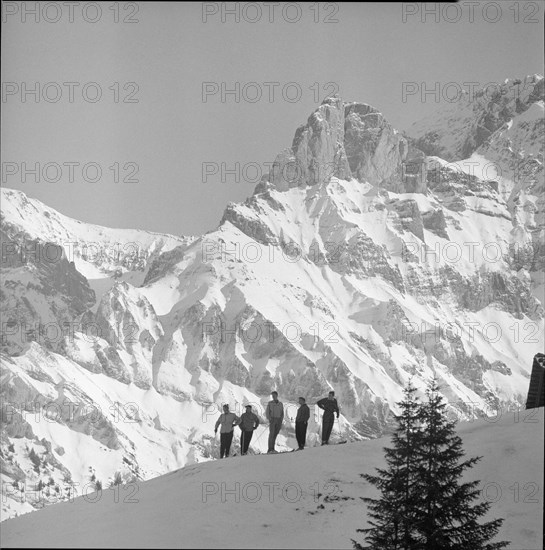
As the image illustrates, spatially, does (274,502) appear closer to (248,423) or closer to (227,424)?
(248,423)

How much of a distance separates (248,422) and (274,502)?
3095mm

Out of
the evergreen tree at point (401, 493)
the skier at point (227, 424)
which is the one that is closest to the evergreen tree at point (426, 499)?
the evergreen tree at point (401, 493)

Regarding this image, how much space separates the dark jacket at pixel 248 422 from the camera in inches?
1224

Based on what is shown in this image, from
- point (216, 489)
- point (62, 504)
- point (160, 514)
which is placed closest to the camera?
point (160, 514)

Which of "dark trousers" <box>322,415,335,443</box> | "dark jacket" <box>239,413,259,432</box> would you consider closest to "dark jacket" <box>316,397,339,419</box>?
"dark trousers" <box>322,415,335,443</box>

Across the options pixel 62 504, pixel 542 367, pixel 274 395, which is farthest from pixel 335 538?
pixel 542 367

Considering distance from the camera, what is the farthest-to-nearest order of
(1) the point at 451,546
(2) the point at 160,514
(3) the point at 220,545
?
(2) the point at 160,514, (3) the point at 220,545, (1) the point at 451,546

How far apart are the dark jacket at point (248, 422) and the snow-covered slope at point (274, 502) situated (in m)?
0.97

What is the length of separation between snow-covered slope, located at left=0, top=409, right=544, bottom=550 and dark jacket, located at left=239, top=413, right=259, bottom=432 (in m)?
0.97

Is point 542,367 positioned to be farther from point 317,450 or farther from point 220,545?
point 220,545

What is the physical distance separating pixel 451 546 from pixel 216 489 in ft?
29.6

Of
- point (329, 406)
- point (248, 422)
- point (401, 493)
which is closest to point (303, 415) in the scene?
point (329, 406)

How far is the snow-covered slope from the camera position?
85.4ft

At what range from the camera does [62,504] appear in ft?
102
